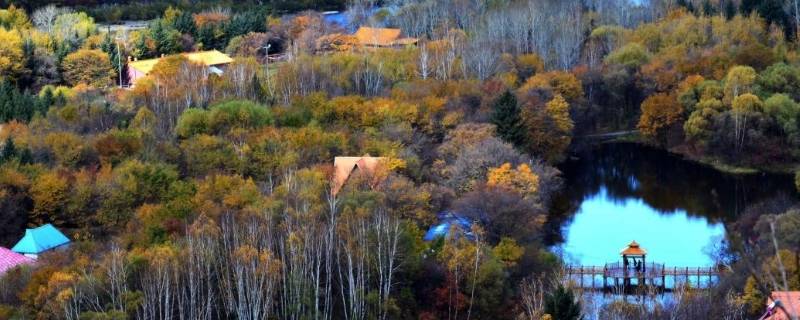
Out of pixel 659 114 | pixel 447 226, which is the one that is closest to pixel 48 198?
pixel 447 226

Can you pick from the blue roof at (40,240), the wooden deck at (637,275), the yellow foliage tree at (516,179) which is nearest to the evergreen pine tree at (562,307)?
the wooden deck at (637,275)

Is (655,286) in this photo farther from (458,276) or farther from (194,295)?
(194,295)

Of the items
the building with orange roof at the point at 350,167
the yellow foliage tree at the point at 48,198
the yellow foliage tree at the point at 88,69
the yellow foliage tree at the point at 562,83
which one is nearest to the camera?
the yellow foliage tree at the point at 48,198

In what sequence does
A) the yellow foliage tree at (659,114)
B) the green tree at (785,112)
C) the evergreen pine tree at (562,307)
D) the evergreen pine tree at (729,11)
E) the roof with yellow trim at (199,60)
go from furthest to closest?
the evergreen pine tree at (729,11), the roof with yellow trim at (199,60), the yellow foliage tree at (659,114), the green tree at (785,112), the evergreen pine tree at (562,307)

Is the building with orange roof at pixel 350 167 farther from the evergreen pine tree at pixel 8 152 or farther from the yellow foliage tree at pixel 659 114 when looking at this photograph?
the yellow foliage tree at pixel 659 114

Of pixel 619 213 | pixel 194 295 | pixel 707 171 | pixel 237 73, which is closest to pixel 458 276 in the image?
pixel 194 295

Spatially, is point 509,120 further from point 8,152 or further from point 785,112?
point 8,152

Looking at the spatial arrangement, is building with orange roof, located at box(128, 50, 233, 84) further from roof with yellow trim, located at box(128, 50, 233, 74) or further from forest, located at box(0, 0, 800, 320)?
forest, located at box(0, 0, 800, 320)
